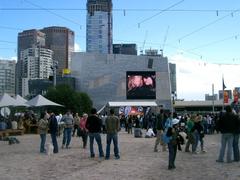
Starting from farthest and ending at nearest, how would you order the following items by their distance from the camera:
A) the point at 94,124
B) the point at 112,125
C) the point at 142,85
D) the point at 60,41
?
the point at 60,41 < the point at 142,85 < the point at 94,124 < the point at 112,125

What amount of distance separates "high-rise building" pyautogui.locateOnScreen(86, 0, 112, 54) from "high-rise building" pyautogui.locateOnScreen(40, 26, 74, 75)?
3555mm

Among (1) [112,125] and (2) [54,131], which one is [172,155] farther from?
(2) [54,131]

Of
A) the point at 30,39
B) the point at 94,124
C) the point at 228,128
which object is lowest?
the point at 228,128

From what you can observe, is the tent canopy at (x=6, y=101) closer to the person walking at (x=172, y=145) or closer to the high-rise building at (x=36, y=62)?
the person walking at (x=172, y=145)

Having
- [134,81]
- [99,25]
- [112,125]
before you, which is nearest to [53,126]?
[112,125]

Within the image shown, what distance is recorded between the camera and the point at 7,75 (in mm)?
113875

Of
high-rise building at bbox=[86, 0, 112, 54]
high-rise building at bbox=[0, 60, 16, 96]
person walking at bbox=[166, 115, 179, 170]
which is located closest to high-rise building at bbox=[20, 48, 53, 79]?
high-rise building at bbox=[0, 60, 16, 96]

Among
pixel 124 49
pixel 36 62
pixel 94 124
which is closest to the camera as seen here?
pixel 94 124

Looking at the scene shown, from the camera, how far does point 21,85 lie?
118m

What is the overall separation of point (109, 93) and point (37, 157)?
78.0 m

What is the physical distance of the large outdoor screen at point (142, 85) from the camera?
285ft

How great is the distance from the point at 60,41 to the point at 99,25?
8710mm

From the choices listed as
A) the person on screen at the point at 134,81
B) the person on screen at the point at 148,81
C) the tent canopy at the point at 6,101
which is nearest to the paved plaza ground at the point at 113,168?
the tent canopy at the point at 6,101

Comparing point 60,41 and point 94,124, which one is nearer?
point 94,124
